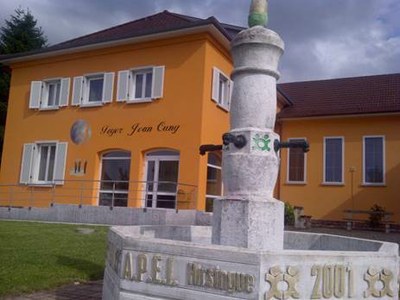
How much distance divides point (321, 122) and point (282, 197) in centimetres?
434

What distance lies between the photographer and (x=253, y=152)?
17.9ft

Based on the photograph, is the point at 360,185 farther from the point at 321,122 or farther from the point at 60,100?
the point at 60,100

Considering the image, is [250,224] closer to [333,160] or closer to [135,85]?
[135,85]

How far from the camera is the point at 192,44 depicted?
17578mm

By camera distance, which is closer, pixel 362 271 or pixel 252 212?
pixel 362 271

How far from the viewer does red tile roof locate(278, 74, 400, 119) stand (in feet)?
74.5

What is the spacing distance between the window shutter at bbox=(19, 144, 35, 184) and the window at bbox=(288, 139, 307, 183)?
12.6 metres

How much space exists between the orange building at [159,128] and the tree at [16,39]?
39.0ft

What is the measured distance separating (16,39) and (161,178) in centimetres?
2289

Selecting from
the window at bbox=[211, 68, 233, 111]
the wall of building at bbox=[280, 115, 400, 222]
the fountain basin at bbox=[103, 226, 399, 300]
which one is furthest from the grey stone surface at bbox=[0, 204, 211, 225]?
the fountain basin at bbox=[103, 226, 399, 300]

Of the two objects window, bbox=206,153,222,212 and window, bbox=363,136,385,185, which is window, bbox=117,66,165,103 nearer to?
window, bbox=206,153,222,212

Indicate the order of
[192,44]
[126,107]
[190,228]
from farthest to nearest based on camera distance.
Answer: [126,107], [192,44], [190,228]

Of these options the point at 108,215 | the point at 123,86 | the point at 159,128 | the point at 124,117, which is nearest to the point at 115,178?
the point at 124,117

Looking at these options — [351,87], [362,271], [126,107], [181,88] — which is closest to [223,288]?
[362,271]
